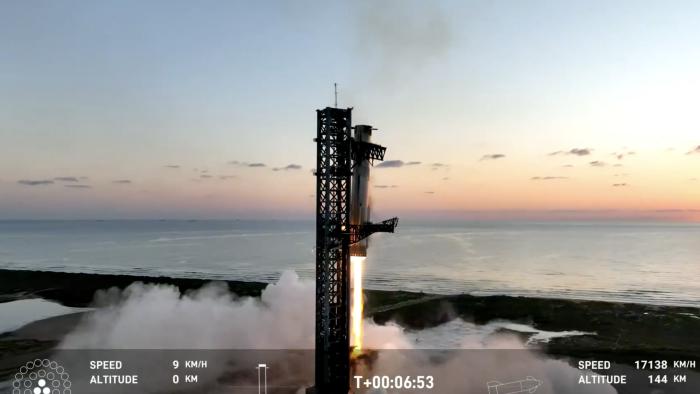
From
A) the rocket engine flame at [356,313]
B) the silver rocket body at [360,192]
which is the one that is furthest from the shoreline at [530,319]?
the silver rocket body at [360,192]

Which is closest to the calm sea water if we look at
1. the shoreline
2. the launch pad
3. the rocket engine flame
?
the shoreline

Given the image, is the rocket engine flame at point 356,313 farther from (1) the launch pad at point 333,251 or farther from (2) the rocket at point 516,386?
(2) the rocket at point 516,386

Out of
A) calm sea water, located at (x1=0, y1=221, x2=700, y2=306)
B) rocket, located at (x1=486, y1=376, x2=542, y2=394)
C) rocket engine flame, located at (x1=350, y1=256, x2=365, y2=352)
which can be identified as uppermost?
rocket engine flame, located at (x1=350, y1=256, x2=365, y2=352)

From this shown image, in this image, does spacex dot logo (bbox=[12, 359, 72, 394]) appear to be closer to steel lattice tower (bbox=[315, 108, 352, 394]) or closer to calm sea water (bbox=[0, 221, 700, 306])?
steel lattice tower (bbox=[315, 108, 352, 394])

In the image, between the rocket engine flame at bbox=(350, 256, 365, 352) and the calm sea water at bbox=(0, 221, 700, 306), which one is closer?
the rocket engine flame at bbox=(350, 256, 365, 352)

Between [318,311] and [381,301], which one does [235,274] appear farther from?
Result: [318,311]

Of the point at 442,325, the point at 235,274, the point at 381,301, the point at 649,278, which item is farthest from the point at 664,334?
the point at 235,274

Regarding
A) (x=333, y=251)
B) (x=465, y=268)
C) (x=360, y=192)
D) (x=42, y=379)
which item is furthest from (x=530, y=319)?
(x=465, y=268)
